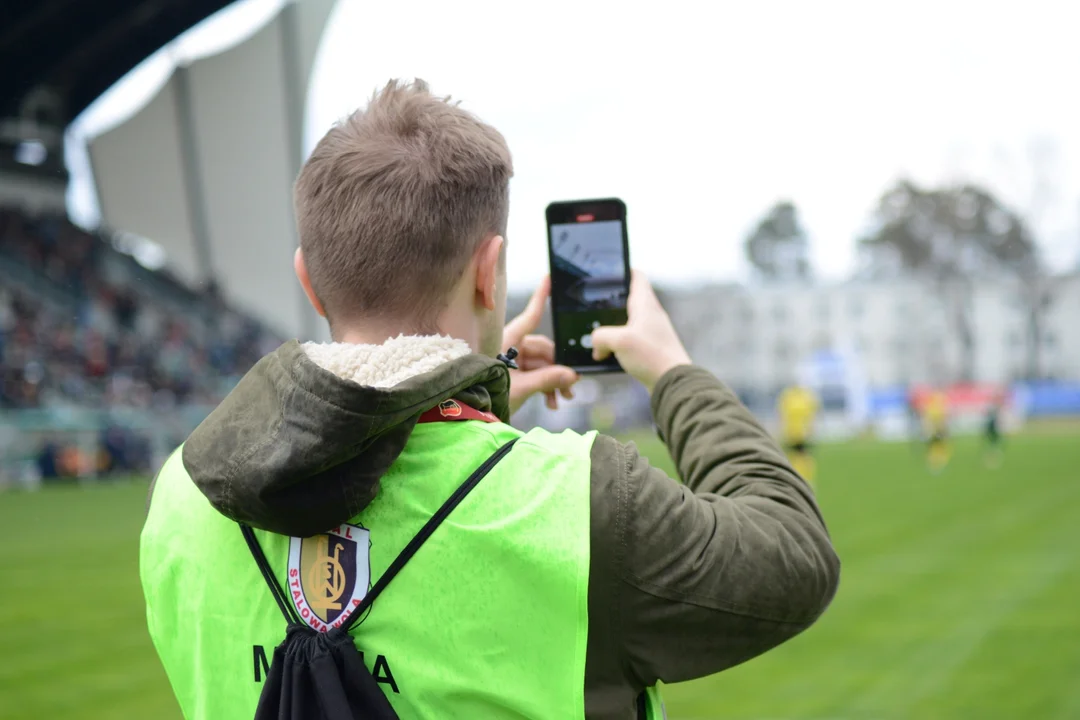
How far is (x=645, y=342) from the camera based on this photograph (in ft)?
5.25

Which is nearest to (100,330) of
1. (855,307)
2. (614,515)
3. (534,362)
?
(534,362)

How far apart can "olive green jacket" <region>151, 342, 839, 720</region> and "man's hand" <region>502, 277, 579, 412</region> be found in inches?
17.5

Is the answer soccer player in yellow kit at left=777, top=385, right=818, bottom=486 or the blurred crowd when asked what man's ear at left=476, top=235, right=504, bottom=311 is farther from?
the blurred crowd

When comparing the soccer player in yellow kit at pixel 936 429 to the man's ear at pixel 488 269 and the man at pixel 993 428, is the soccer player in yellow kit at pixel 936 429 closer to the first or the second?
the man at pixel 993 428

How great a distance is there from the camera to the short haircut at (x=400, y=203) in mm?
1370

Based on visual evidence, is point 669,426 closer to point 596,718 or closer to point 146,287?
point 596,718

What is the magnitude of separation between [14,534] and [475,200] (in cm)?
1533

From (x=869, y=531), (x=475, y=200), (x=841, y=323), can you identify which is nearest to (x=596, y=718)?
(x=475, y=200)

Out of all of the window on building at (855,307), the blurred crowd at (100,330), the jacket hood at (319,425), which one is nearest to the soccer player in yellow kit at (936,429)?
the blurred crowd at (100,330)

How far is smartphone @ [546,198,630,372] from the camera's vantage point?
1826 millimetres

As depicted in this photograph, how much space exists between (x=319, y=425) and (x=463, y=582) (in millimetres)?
270

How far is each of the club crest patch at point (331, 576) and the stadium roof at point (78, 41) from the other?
33864 mm

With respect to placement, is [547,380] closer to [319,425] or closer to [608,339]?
[608,339]

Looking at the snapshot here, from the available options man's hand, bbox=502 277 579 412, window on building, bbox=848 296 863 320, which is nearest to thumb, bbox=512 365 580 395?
man's hand, bbox=502 277 579 412
